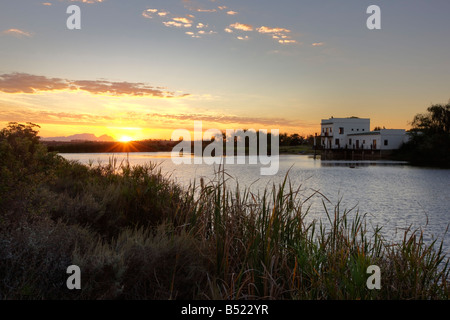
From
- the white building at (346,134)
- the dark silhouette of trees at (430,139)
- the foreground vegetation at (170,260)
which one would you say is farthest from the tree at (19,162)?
the white building at (346,134)

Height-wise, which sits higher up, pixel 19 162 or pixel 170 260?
pixel 19 162

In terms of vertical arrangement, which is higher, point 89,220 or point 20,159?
point 20,159

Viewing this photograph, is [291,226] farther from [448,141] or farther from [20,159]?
[448,141]

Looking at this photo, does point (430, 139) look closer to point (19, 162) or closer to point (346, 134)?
A: point (346, 134)

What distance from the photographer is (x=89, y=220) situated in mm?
7852

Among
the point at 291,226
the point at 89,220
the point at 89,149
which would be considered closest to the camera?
the point at 291,226

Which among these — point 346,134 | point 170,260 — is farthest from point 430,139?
point 170,260

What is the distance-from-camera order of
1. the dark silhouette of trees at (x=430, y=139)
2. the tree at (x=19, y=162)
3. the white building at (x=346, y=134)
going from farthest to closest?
the white building at (x=346, y=134)
the dark silhouette of trees at (x=430, y=139)
the tree at (x=19, y=162)

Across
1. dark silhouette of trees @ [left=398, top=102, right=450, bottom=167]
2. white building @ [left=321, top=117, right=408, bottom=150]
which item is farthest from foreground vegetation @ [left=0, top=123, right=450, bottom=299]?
white building @ [left=321, top=117, right=408, bottom=150]

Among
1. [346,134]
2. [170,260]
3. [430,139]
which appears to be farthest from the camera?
[346,134]

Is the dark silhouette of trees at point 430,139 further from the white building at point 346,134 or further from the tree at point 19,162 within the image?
the tree at point 19,162

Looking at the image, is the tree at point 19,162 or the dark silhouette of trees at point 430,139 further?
the dark silhouette of trees at point 430,139
